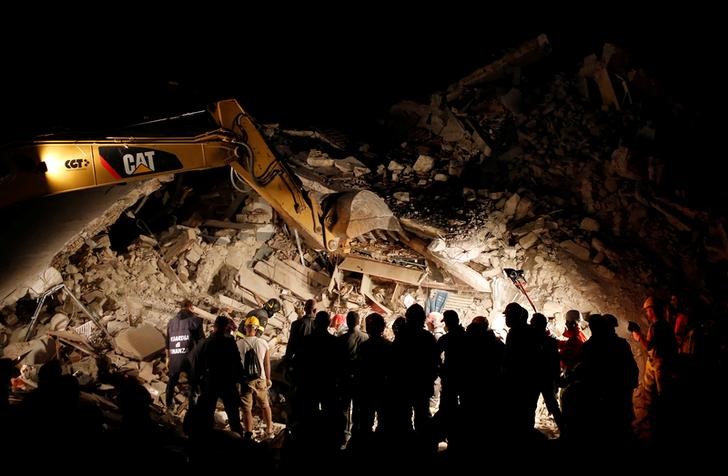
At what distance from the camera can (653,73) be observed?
884 centimetres

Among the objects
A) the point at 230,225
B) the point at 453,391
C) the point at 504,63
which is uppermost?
the point at 504,63

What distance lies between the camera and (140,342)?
634cm

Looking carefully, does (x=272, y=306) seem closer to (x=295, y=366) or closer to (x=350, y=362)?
(x=295, y=366)

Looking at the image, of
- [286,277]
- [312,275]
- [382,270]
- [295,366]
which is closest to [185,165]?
[295,366]

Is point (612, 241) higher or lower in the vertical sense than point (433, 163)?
lower

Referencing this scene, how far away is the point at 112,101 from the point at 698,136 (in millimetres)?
11338

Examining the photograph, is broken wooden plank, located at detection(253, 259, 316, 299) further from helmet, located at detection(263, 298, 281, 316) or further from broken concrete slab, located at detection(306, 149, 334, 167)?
broken concrete slab, located at detection(306, 149, 334, 167)

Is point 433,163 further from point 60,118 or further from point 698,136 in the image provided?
point 60,118

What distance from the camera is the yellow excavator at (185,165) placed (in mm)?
3566

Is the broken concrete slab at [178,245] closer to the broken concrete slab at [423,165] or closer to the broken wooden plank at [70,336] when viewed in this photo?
the broken wooden plank at [70,336]

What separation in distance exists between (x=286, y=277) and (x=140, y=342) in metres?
2.75

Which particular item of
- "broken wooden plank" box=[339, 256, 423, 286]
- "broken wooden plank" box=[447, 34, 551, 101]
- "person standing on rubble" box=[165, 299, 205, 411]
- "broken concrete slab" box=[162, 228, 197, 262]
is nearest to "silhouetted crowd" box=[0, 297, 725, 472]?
"person standing on rubble" box=[165, 299, 205, 411]

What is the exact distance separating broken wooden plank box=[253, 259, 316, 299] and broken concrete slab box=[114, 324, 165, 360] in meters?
2.21

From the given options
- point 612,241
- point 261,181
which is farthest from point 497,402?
point 612,241
